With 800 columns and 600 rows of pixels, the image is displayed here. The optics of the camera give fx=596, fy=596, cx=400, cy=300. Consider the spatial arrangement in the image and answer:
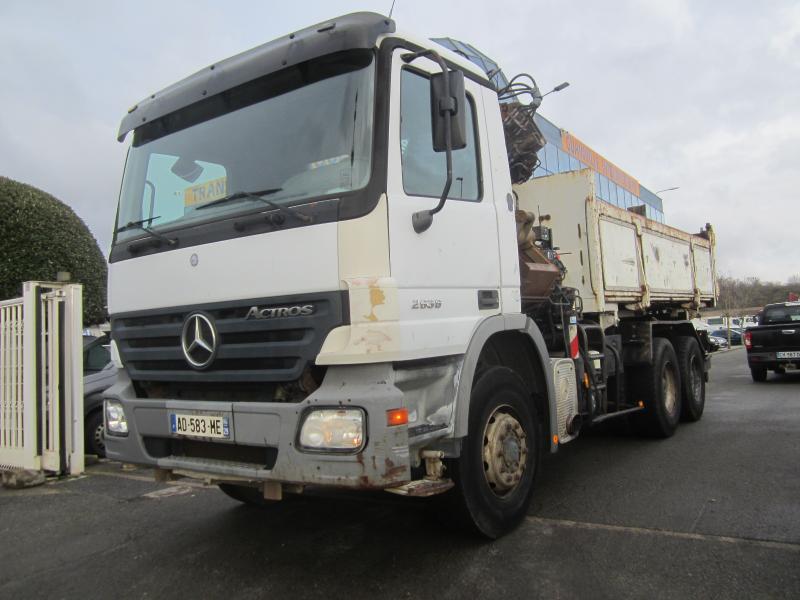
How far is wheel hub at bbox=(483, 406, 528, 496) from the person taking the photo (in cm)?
354

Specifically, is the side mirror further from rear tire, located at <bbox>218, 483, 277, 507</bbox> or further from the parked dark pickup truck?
the parked dark pickup truck

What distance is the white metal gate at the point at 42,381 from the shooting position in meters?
6.19

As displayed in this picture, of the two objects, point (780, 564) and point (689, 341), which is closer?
point (780, 564)

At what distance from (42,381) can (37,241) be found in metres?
3.02

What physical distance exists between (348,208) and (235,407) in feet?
3.74

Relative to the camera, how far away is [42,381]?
6219 millimetres

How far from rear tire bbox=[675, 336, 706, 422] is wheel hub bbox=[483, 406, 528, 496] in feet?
14.4

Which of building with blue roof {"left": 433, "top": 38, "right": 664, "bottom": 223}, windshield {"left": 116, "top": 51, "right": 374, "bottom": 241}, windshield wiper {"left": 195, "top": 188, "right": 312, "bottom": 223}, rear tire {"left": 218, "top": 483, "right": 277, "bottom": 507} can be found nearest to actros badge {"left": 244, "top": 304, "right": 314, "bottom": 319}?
windshield wiper {"left": 195, "top": 188, "right": 312, "bottom": 223}

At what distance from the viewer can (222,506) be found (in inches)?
192

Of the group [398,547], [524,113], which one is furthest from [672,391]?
[398,547]

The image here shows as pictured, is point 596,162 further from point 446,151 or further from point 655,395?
point 446,151

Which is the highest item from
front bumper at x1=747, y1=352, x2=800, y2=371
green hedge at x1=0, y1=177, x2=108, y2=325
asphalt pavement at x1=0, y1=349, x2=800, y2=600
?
green hedge at x1=0, y1=177, x2=108, y2=325

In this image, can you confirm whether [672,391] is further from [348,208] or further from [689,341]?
[348,208]

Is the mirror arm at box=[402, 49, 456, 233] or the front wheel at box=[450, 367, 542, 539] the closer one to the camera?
the mirror arm at box=[402, 49, 456, 233]
